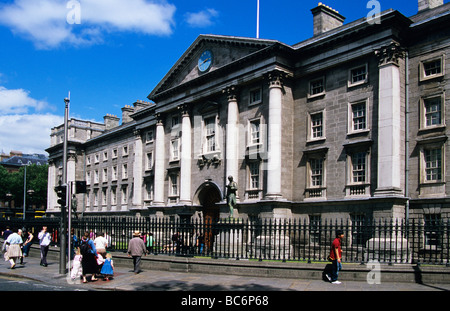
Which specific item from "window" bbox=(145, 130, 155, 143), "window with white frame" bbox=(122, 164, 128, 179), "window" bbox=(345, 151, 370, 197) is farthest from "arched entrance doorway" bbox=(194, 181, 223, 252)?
"window with white frame" bbox=(122, 164, 128, 179)

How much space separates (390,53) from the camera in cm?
2608

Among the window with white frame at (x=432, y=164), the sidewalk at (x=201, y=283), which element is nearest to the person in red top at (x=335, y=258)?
the sidewalk at (x=201, y=283)

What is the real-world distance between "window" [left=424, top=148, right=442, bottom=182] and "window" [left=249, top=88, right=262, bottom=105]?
12382 millimetres

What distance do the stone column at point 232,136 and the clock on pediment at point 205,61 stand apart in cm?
359

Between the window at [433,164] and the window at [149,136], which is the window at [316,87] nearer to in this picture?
the window at [433,164]

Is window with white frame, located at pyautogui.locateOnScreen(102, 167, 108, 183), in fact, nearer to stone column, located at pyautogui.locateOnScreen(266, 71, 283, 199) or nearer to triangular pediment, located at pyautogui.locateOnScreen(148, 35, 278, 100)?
triangular pediment, located at pyautogui.locateOnScreen(148, 35, 278, 100)

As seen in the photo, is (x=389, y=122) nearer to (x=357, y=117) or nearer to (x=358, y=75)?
(x=357, y=117)

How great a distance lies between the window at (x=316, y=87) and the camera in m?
30.5

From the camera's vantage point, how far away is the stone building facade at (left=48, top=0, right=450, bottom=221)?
2538cm

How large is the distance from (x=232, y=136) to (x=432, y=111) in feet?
46.2

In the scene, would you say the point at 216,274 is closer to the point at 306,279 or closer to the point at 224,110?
the point at 306,279

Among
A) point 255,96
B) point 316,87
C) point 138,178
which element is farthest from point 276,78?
point 138,178
